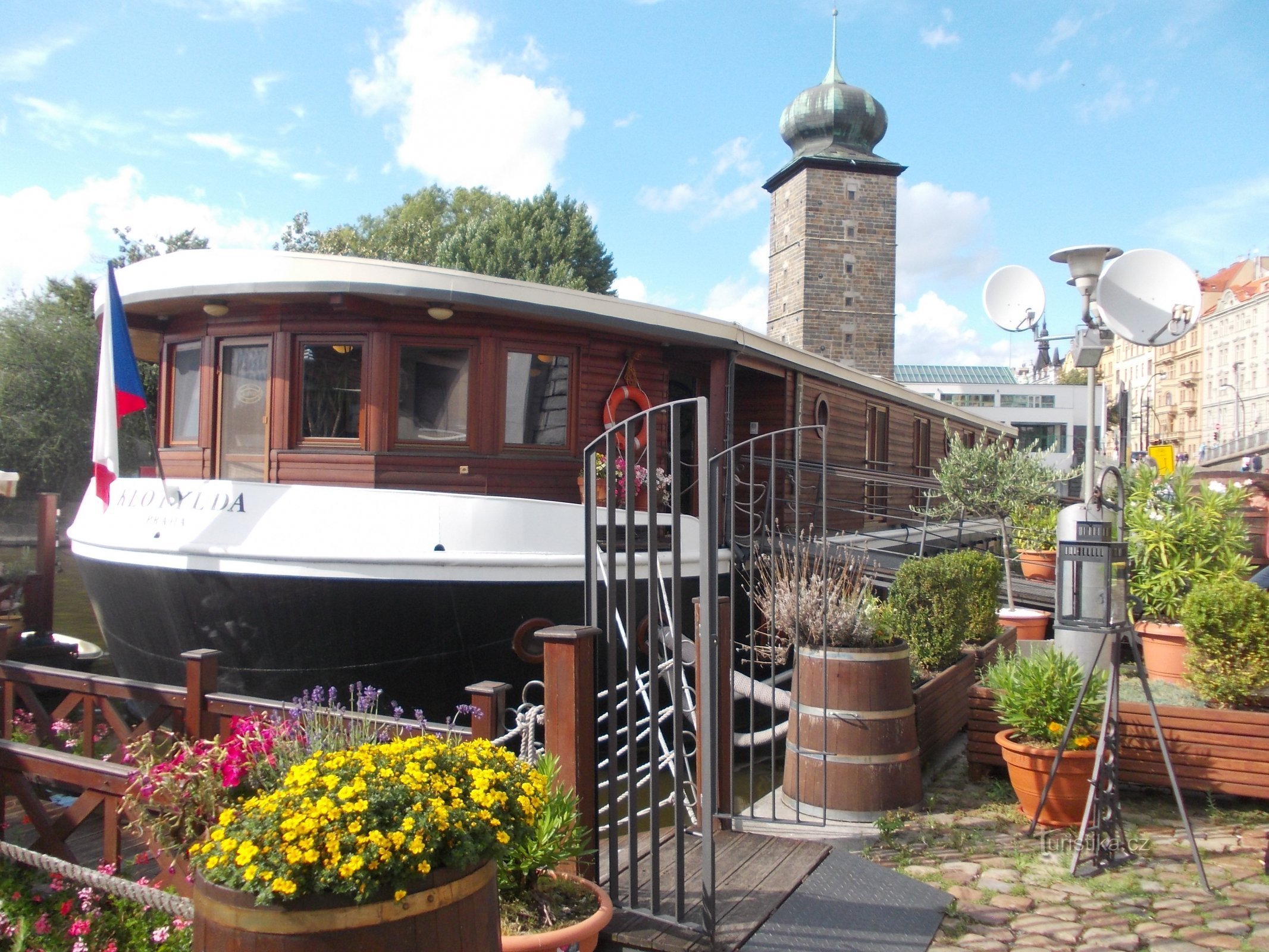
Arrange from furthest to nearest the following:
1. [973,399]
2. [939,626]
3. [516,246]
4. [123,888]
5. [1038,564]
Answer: [973,399] < [516,246] < [1038,564] < [939,626] < [123,888]

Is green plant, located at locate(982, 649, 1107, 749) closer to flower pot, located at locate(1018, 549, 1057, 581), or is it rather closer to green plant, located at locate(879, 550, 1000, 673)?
green plant, located at locate(879, 550, 1000, 673)

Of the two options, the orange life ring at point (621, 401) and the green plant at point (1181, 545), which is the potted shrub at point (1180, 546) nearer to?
the green plant at point (1181, 545)

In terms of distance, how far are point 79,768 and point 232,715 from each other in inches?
21.0

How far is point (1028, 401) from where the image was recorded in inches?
2785

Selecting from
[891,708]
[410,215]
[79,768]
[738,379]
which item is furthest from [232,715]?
[410,215]

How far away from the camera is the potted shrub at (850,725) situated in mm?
4609

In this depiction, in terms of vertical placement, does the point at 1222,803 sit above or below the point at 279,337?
below

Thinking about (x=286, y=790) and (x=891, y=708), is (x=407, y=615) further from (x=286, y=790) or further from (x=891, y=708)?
(x=286, y=790)

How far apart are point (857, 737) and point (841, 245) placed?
3503 centimetres

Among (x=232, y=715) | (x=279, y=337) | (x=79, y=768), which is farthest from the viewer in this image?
(x=279, y=337)

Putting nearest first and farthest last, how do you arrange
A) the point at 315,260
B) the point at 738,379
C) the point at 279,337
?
the point at 315,260, the point at 279,337, the point at 738,379

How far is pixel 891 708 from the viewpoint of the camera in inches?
183

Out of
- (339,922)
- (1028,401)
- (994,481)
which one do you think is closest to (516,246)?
(994,481)

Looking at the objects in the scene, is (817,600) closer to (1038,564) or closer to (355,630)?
(355,630)
